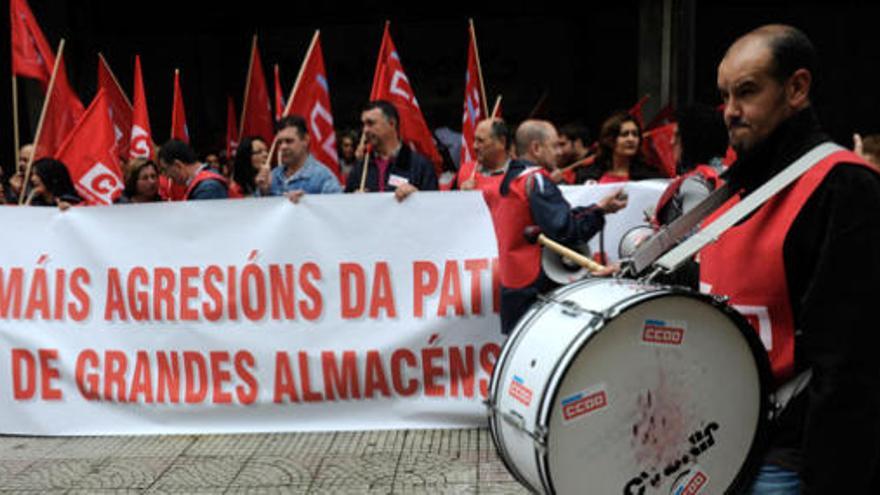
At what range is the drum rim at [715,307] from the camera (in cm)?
183

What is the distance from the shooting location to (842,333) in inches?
63.4

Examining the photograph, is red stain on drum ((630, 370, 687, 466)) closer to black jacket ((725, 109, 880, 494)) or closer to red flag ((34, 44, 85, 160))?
black jacket ((725, 109, 880, 494))

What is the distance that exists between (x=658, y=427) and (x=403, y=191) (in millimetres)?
3640

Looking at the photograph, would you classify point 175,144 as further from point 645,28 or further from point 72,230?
point 645,28

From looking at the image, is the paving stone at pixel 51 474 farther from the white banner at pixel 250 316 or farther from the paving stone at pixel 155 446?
the white banner at pixel 250 316

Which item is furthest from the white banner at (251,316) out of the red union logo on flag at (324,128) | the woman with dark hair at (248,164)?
the woman with dark hair at (248,164)

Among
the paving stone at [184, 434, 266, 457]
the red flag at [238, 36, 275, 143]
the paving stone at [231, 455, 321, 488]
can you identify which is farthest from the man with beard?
the red flag at [238, 36, 275, 143]

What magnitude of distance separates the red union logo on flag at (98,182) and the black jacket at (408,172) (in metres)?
1.71

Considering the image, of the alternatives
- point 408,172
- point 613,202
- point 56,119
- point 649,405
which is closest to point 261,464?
point 408,172

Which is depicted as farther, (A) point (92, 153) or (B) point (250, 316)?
(A) point (92, 153)

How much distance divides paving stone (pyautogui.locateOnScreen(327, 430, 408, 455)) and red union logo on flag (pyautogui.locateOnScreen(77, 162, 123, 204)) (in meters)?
2.30

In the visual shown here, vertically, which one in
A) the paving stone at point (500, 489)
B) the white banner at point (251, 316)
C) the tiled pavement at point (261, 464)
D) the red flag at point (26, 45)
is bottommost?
the tiled pavement at point (261, 464)

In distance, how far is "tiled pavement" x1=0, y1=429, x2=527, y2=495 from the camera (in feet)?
14.5

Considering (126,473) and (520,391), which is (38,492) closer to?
(126,473)
